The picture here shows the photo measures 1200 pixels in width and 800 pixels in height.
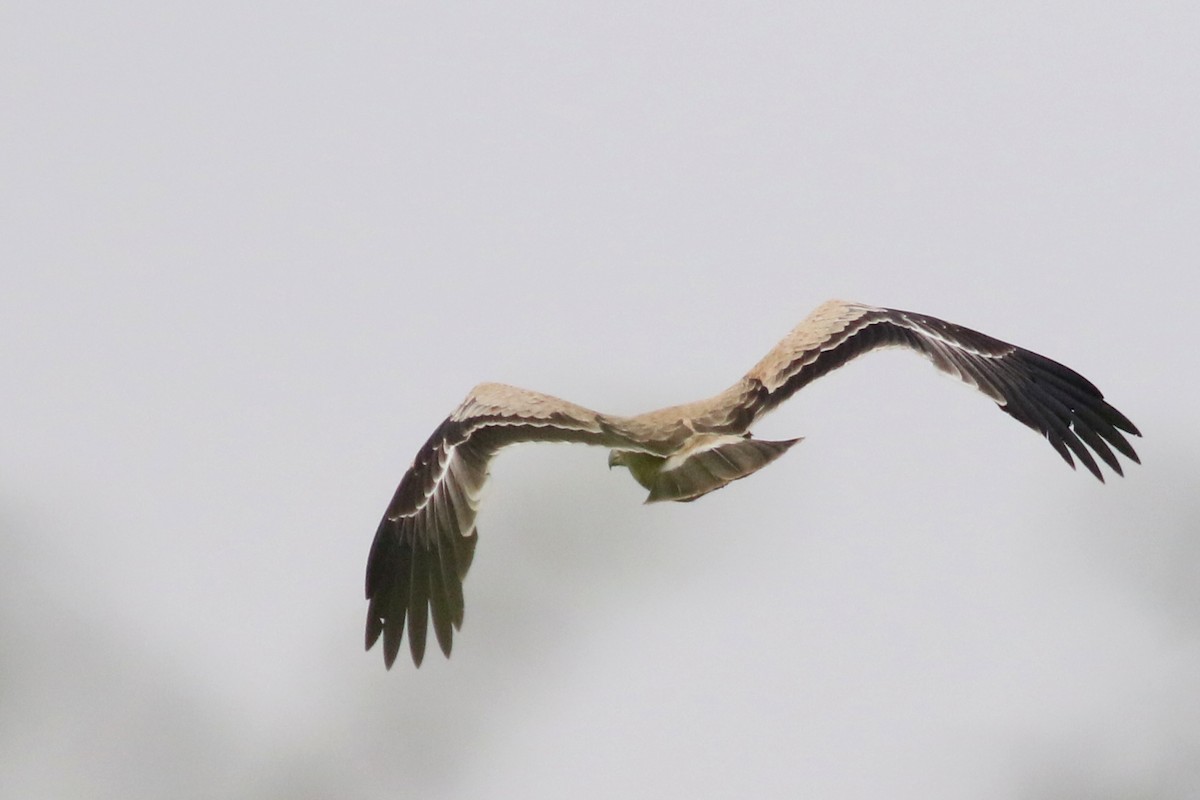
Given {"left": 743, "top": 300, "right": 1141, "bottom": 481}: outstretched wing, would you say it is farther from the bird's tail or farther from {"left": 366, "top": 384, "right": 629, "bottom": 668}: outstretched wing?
{"left": 366, "top": 384, "right": 629, "bottom": 668}: outstretched wing

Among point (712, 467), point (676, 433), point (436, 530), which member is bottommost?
point (436, 530)

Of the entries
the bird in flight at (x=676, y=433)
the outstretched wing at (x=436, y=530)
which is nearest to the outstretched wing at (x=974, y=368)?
the bird in flight at (x=676, y=433)

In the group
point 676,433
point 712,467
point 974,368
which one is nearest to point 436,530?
point 676,433

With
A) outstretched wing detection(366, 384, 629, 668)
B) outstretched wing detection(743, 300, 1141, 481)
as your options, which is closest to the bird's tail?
outstretched wing detection(366, 384, 629, 668)

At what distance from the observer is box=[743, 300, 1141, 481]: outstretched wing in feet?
34.2

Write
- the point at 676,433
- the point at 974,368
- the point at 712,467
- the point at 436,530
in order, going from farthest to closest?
the point at 974,368, the point at 436,530, the point at 676,433, the point at 712,467

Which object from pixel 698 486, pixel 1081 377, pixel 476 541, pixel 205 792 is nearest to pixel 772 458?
pixel 698 486

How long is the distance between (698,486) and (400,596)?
2.10 m

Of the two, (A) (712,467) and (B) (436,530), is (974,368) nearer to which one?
(A) (712,467)

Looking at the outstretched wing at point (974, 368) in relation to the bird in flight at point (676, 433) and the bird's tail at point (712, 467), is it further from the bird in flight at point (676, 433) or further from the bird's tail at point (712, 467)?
the bird's tail at point (712, 467)

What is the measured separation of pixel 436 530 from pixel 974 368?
375 cm

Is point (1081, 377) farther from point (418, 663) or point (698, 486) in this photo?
point (418, 663)

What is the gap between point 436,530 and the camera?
32.8 feet

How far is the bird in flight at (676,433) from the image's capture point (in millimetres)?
9469
